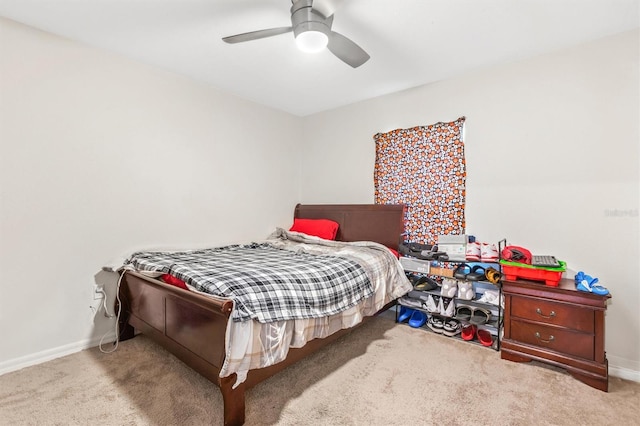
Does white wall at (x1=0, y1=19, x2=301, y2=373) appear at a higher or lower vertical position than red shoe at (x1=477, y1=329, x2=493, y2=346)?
higher

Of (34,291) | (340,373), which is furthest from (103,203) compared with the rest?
(340,373)

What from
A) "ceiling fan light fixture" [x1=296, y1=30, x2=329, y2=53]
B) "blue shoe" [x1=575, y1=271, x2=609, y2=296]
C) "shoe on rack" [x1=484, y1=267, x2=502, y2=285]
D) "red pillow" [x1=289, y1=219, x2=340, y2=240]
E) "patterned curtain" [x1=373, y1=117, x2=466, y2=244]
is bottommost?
"shoe on rack" [x1=484, y1=267, x2=502, y2=285]

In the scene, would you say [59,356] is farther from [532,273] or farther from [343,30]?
[532,273]

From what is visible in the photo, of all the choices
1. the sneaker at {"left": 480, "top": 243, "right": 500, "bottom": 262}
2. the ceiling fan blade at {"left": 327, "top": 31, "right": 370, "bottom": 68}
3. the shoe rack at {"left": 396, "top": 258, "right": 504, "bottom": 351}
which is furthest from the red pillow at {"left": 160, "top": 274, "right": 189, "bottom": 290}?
the sneaker at {"left": 480, "top": 243, "right": 500, "bottom": 262}

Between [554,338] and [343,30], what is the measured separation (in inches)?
105

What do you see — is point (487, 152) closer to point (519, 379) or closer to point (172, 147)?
point (519, 379)

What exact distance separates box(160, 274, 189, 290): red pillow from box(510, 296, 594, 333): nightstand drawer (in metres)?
2.36

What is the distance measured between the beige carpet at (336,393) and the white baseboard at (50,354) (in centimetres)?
8

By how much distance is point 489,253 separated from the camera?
8.42 feet

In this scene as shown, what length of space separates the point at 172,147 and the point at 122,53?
0.86m

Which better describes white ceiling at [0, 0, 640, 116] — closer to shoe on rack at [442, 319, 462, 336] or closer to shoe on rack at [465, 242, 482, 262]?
shoe on rack at [465, 242, 482, 262]

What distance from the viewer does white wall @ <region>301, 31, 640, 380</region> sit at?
2.21m

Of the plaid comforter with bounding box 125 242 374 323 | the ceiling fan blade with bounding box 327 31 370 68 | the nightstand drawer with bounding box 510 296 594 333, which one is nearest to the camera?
the plaid comforter with bounding box 125 242 374 323

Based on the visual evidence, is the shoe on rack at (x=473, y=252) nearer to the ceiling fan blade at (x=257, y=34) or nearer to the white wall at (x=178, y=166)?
the white wall at (x=178, y=166)
